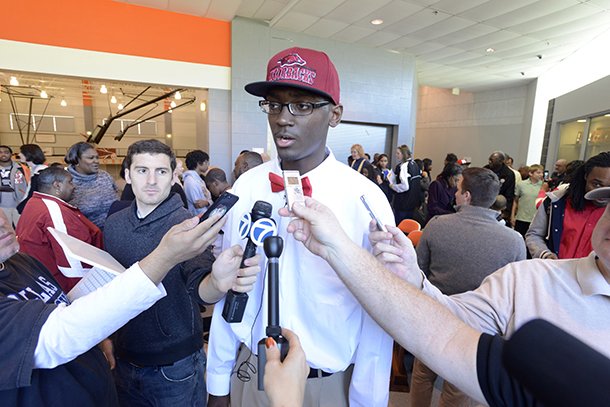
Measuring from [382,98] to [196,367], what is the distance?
7.68m

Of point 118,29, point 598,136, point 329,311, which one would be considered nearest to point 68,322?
point 329,311

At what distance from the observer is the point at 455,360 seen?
803 millimetres

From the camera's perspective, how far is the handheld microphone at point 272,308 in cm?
75

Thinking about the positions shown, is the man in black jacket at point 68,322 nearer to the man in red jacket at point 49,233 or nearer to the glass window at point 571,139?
the man in red jacket at point 49,233

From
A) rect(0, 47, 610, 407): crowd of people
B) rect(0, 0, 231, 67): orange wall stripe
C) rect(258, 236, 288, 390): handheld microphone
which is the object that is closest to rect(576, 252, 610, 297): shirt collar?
rect(0, 47, 610, 407): crowd of people

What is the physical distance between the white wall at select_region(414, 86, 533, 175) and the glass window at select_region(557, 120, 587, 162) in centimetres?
131

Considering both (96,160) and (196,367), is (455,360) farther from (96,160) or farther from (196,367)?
(96,160)

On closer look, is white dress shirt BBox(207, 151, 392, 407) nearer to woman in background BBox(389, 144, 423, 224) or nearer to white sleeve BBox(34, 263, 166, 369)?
white sleeve BBox(34, 263, 166, 369)

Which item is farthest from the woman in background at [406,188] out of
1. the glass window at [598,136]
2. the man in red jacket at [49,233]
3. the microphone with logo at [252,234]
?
the glass window at [598,136]

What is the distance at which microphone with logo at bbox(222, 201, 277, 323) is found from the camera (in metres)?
0.89

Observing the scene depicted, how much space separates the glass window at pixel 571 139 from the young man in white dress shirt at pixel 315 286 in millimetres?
10088

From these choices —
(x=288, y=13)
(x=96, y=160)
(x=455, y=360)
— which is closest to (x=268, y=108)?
(x=455, y=360)

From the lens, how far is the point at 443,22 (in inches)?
241

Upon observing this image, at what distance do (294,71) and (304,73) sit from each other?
3 cm
